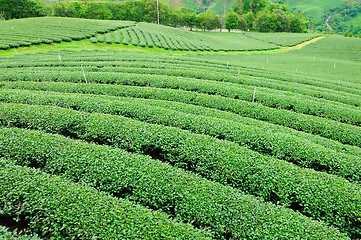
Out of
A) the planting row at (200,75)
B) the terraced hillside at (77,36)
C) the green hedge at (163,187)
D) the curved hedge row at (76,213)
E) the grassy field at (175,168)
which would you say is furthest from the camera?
the terraced hillside at (77,36)

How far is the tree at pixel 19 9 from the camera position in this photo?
60.5m

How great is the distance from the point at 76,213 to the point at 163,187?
262 centimetres

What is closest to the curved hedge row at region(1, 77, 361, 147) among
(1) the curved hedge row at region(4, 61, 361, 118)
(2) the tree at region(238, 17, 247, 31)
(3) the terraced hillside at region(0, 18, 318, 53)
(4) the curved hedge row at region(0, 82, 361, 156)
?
(4) the curved hedge row at region(0, 82, 361, 156)

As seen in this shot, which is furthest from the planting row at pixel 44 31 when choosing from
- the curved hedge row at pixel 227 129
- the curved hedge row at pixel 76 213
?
the curved hedge row at pixel 76 213

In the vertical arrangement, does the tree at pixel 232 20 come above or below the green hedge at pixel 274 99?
above

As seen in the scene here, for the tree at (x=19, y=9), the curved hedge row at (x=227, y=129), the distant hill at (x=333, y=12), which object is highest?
the distant hill at (x=333, y=12)

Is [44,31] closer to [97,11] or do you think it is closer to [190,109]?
[97,11]

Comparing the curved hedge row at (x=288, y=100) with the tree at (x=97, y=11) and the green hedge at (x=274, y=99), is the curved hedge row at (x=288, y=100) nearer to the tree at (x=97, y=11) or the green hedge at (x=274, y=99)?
the green hedge at (x=274, y=99)

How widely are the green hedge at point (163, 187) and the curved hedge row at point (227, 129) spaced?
3.36 meters

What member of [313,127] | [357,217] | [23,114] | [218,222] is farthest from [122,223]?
[313,127]

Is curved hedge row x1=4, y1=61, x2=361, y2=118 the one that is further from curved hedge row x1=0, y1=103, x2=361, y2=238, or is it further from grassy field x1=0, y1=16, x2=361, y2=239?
curved hedge row x1=0, y1=103, x2=361, y2=238

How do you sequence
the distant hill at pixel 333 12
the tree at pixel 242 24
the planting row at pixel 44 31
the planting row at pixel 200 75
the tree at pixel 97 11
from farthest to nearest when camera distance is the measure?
the distant hill at pixel 333 12 → the tree at pixel 242 24 → the tree at pixel 97 11 → the planting row at pixel 44 31 → the planting row at pixel 200 75

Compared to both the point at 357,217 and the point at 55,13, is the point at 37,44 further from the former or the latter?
the point at 55,13

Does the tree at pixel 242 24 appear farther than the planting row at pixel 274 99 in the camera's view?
Yes
